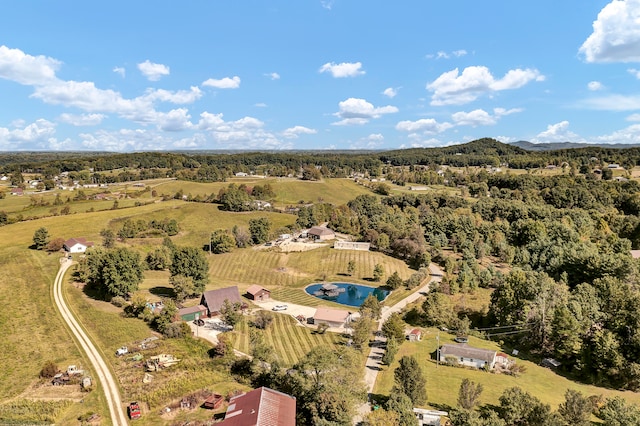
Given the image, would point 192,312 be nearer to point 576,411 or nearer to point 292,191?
point 576,411

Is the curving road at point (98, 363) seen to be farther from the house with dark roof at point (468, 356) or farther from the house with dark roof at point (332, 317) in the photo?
the house with dark roof at point (468, 356)

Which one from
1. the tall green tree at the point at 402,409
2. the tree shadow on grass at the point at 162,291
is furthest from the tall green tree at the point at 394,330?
the tree shadow on grass at the point at 162,291

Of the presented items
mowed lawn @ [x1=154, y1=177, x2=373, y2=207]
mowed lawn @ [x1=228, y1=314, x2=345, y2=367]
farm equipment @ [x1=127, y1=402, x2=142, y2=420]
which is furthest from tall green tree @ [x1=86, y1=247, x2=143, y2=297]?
mowed lawn @ [x1=154, y1=177, x2=373, y2=207]

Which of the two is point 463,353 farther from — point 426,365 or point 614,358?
point 614,358

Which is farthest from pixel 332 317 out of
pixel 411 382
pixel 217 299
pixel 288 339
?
pixel 411 382

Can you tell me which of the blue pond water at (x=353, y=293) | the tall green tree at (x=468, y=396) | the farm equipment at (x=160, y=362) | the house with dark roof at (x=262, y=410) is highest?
the house with dark roof at (x=262, y=410)

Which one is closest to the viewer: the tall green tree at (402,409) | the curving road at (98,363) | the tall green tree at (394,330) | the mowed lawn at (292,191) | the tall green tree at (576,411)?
the tall green tree at (402,409)
